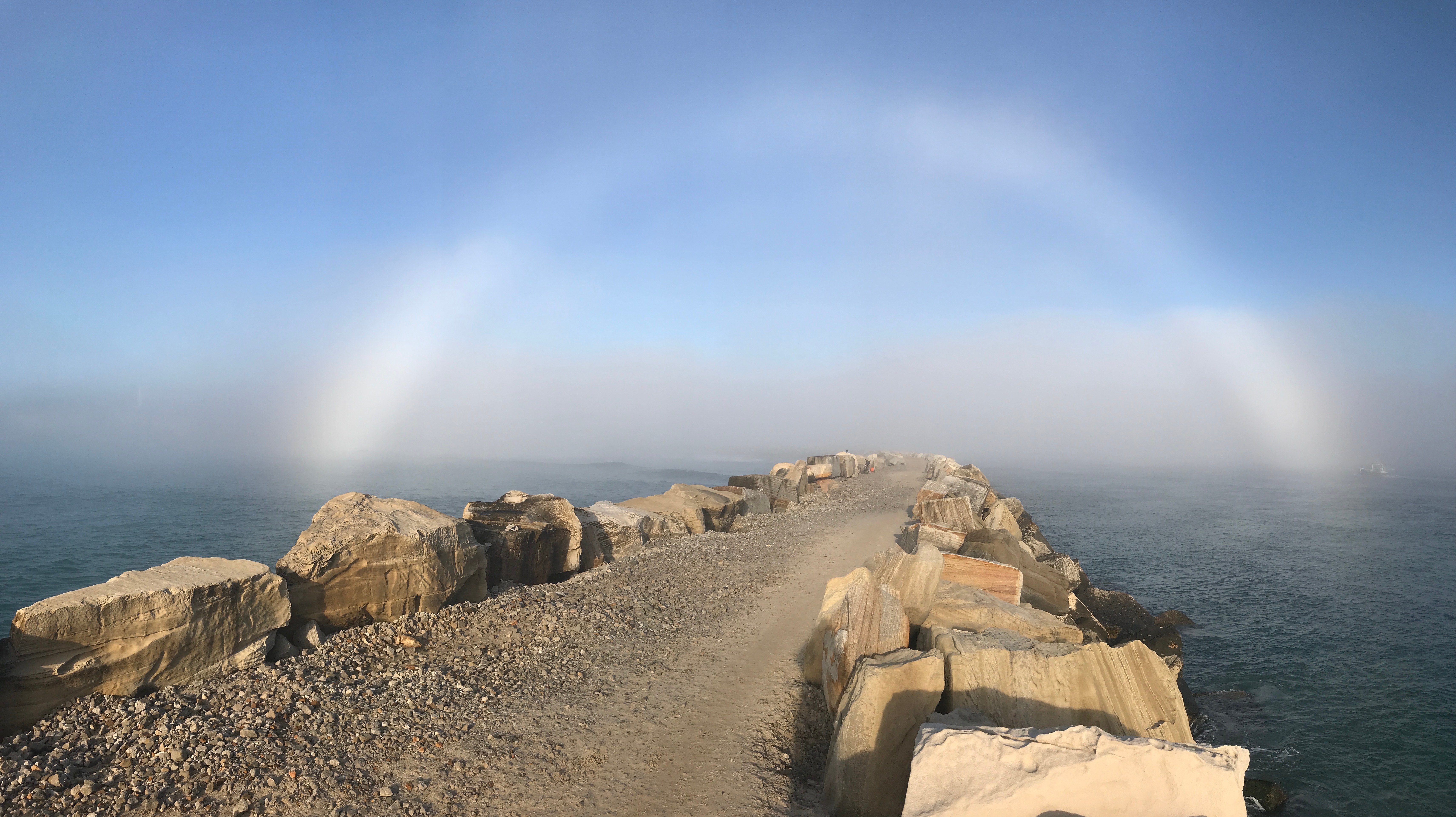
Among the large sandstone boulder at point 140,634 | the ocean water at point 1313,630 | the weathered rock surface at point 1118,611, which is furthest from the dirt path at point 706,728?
the weathered rock surface at point 1118,611

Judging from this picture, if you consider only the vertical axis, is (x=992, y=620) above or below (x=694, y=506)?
below

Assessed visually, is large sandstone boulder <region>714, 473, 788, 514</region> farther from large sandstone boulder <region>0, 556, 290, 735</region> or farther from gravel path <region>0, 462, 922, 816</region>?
large sandstone boulder <region>0, 556, 290, 735</region>

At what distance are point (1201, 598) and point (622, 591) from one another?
17.6 metres

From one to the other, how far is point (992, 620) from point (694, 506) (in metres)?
12.6

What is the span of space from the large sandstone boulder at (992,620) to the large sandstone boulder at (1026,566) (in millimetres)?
3180

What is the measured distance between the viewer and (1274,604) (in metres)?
18.7

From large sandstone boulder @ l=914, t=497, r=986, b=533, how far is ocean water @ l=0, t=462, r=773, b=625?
17.2 meters

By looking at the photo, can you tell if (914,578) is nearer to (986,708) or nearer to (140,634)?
(986,708)

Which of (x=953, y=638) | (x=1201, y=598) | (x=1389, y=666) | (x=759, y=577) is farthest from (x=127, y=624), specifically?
(x=1201, y=598)

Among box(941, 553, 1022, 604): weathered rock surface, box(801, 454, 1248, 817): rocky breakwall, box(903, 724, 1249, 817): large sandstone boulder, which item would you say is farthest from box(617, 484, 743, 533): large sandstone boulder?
box(903, 724, 1249, 817): large sandstone boulder

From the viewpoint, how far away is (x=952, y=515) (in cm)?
1891

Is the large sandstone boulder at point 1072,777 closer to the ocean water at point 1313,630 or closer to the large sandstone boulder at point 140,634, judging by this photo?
the ocean water at point 1313,630

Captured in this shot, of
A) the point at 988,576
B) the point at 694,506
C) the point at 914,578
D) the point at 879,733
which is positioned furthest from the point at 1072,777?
the point at 694,506

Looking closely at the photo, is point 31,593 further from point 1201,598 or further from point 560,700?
point 1201,598
